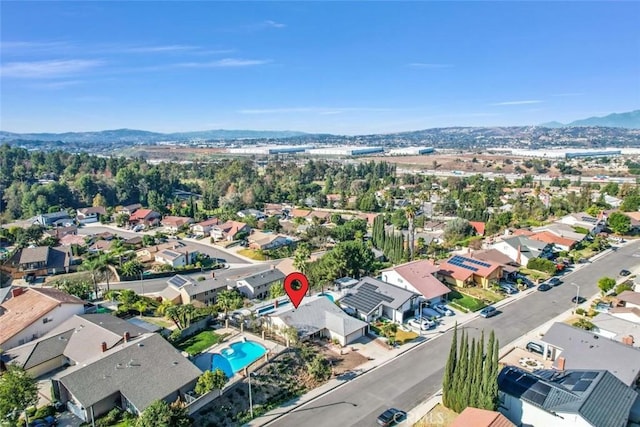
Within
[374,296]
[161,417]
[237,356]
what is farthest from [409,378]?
[161,417]

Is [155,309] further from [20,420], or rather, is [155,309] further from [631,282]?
[631,282]

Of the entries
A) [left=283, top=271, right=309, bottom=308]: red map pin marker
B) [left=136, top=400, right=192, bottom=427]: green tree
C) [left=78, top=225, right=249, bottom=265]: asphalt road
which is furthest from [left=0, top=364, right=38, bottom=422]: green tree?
[left=78, top=225, right=249, bottom=265]: asphalt road

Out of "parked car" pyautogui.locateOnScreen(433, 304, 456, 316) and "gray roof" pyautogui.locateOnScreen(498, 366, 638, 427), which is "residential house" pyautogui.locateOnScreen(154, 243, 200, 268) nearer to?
"parked car" pyautogui.locateOnScreen(433, 304, 456, 316)

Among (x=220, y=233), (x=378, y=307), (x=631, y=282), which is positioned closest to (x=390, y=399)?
(x=378, y=307)

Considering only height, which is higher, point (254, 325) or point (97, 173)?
point (97, 173)

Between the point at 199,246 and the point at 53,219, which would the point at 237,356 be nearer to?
the point at 199,246

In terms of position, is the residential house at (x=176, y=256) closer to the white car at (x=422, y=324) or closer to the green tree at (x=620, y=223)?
the white car at (x=422, y=324)

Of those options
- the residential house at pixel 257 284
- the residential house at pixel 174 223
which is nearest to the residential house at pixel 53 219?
the residential house at pixel 174 223
